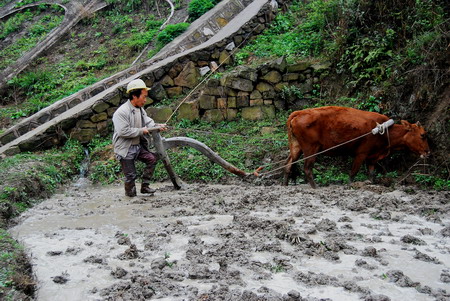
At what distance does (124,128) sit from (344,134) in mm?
3947

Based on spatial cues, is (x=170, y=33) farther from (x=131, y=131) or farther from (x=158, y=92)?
(x=131, y=131)

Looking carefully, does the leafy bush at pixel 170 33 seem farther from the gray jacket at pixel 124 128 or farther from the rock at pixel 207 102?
the gray jacket at pixel 124 128

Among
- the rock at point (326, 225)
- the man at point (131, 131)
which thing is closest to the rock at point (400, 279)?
the rock at point (326, 225)

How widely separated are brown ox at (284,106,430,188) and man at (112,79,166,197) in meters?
2.61

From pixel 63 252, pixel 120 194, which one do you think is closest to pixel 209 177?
pixel 120 194

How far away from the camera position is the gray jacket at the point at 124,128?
756 cm

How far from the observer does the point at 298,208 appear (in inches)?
249

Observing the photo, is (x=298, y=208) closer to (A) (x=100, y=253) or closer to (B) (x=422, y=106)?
(A) (x=100, y=253)

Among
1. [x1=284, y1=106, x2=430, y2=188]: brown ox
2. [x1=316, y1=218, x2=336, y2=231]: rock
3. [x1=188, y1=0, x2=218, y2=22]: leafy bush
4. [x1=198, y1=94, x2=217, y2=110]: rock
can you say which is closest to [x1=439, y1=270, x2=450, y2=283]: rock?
[x1=316, y1=218, x2=336, y2=231]: rock

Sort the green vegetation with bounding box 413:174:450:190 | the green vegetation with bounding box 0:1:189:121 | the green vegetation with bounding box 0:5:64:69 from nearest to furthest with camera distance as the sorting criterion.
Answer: the green vegetation with bounding box 413:174:450:190 → the green vegetation with bounding box 0:1:189:121 → the green vegetation with bounding box 0:5:64:69

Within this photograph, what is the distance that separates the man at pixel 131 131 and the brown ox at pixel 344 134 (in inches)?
103

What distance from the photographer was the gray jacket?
298 inches

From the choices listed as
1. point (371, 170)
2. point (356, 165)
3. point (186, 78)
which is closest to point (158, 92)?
point (186, 78)

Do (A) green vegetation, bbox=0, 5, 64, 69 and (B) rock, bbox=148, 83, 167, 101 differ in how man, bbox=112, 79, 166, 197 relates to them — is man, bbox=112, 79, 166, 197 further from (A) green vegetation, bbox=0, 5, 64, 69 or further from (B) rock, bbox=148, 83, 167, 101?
(A) green vegetation, bbox=0, 5, 64, 69
